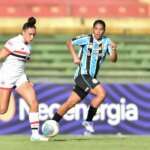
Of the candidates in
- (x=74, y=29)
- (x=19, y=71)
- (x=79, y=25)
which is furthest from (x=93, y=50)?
(x=74, y=29)

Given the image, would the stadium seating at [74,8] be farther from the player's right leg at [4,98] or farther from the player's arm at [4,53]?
the player's arm at [4,53]

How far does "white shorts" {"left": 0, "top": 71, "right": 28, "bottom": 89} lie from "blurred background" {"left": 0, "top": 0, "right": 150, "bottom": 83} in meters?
6.44

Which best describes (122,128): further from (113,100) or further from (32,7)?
(32,7)

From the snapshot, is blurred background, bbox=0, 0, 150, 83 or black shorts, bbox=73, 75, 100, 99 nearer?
black shorts, bbox=73, 75, 100, 99

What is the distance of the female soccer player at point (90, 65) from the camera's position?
355 inches

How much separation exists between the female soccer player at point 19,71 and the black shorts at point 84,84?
1.04 metres

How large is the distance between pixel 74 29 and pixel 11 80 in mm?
8866

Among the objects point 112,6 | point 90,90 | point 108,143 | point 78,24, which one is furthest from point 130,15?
point 108,143

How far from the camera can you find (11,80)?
27.5 feet

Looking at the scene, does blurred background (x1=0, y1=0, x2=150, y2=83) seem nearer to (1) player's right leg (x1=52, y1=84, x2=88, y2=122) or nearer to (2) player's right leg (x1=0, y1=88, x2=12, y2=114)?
(1) player's right leg (x1=52, y1=84, x2=88, y2=122)

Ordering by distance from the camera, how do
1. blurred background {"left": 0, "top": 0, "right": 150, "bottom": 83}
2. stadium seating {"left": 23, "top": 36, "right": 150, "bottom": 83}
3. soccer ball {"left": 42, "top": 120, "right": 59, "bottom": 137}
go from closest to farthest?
soccer ball {"left": 42, "top": 120, "right": 59, "bottom": 137} < stadium seating {"left": 23, "top": 36, "right": 150, "bottom": 83} < blurred background {"left": 0, "top": 0, "right": 150, "bottom": 83}

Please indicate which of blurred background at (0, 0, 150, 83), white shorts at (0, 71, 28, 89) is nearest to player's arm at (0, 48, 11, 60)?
white shorts at (0, 71, 28, 89)

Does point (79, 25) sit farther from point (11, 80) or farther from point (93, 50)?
point (11, 80)

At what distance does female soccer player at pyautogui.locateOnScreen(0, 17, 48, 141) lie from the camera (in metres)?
8.21
